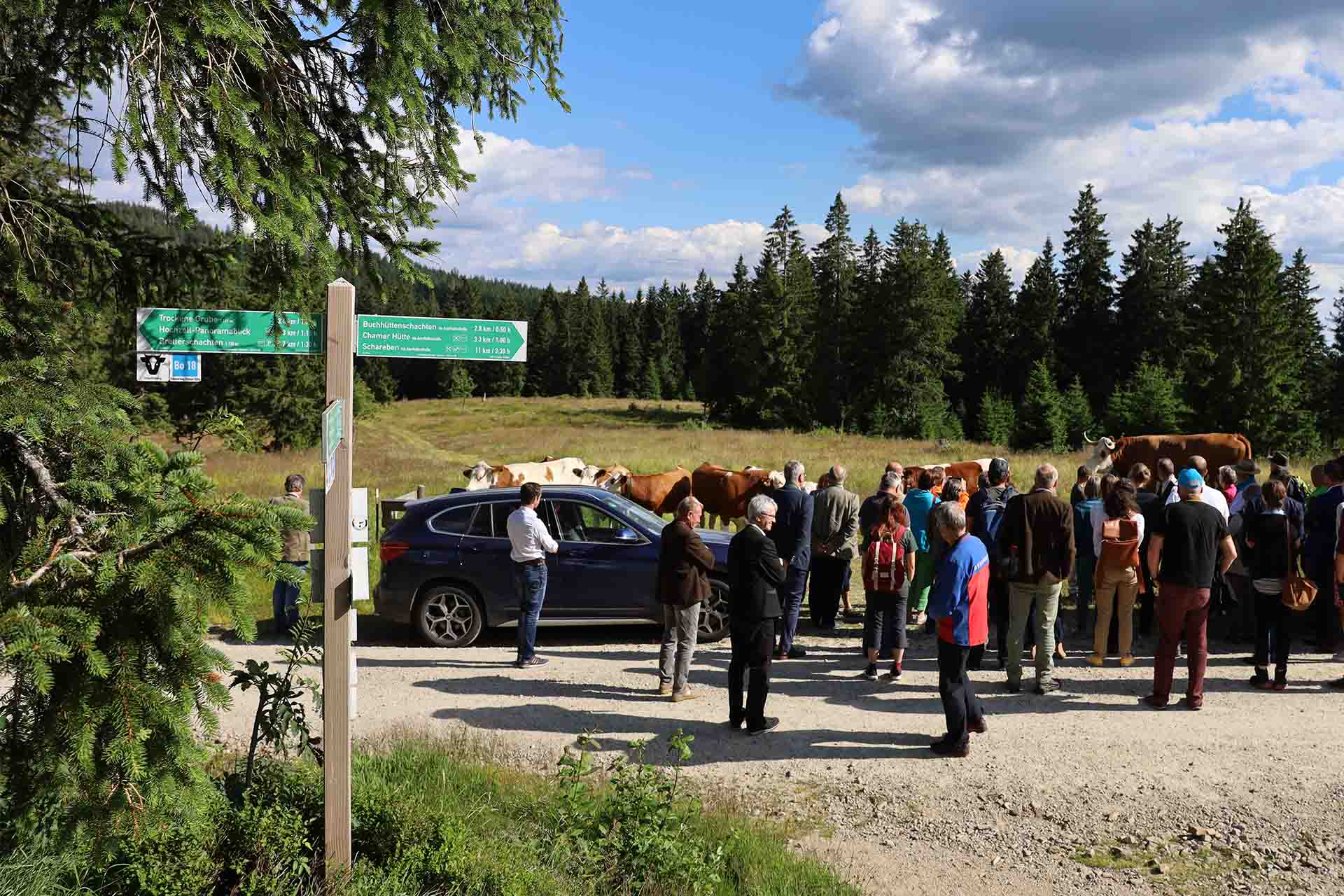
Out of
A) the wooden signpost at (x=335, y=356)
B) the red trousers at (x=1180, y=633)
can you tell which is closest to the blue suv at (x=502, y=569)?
the red trousers at (x=1180, y=633)

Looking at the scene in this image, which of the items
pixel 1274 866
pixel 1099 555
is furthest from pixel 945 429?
pixel 1274 866

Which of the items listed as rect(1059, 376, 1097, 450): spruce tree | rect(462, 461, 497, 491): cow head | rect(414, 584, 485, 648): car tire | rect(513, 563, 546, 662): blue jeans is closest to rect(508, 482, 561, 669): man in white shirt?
rect(513, 563, 546, 662): blue jeans

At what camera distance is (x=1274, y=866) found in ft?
18.2

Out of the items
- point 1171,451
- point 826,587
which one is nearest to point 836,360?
point 1171,451

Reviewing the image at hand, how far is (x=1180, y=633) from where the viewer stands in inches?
314

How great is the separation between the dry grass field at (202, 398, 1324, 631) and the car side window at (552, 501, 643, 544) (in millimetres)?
4162

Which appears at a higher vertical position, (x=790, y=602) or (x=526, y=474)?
(x=526, y=474)

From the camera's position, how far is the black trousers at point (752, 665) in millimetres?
7484

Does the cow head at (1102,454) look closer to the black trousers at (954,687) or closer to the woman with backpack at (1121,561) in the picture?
the woman with backpack at (1121,561)

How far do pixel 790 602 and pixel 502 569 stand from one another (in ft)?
10.1

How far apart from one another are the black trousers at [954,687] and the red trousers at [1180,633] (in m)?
2.07

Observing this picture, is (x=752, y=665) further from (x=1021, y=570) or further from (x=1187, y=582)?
(x=1187, y=582)

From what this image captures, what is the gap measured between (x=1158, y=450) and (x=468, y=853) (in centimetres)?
1779

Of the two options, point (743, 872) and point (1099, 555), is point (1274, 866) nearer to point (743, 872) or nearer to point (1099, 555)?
point (743, 872)
